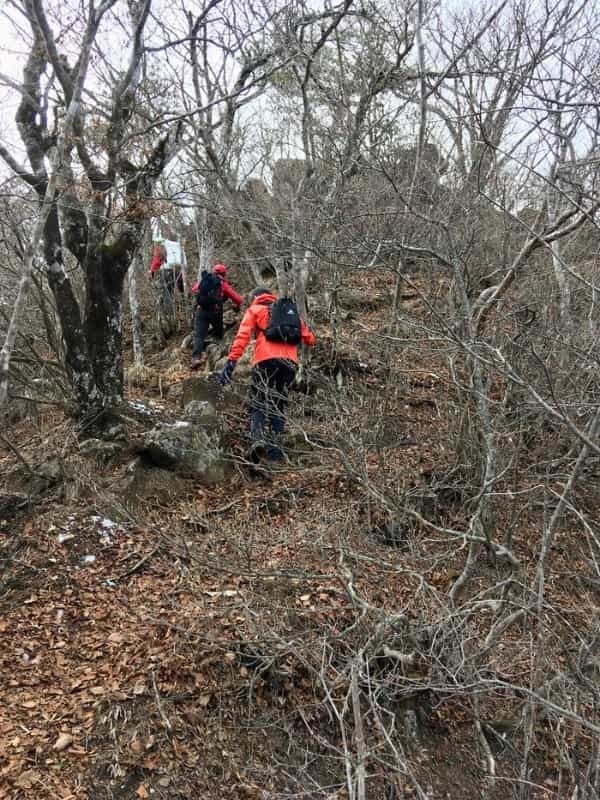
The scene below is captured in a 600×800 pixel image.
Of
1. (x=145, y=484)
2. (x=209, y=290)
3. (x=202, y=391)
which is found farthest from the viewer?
(x=209, y=290)

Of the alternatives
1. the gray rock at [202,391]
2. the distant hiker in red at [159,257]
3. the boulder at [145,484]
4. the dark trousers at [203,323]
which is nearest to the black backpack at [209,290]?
the dark trousers at [203,323]

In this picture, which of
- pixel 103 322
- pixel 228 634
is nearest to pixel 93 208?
pixel 103 322

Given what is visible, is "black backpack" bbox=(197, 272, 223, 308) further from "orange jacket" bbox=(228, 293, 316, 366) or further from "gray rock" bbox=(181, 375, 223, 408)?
"orange jacket" bbox=(228, 293, 316, 366)

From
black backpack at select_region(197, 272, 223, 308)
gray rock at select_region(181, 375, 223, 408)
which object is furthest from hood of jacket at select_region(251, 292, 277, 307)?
black backpack at select_region(197, 272, 223, 308)

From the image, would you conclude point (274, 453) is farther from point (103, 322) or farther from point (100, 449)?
point (103, 322)

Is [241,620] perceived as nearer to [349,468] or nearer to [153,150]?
[349,468]

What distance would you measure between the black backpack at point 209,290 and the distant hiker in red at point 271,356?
2.55 m

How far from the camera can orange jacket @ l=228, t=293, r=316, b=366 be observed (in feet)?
19.8

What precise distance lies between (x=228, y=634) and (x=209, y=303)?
5744 mm

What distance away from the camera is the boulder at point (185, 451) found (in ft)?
19.3

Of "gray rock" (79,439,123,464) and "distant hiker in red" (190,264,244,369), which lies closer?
"gray rock" (79,439,123,464)

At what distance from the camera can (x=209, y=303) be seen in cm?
870

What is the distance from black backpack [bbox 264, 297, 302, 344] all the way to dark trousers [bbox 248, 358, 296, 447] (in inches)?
9.8

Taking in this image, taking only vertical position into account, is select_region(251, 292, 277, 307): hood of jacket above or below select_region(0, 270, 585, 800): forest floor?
above
